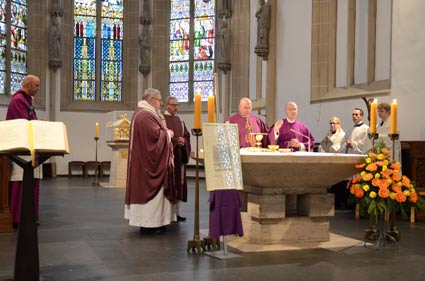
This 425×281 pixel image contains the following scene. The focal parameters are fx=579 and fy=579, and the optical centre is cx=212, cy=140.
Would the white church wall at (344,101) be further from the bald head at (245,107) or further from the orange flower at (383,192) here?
the orange flower at (383,192)

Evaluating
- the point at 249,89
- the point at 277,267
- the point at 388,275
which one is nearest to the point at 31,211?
the point at 277,267

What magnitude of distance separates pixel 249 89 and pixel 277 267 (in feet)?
46.4

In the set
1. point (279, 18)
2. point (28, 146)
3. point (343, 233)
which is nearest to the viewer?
point (28, 146)

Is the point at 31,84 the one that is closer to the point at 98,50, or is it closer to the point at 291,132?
the point at 291,132

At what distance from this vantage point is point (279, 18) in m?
16.4

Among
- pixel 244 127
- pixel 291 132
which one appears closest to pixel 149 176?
pixel 244 127

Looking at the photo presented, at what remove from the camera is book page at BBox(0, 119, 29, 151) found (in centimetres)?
439

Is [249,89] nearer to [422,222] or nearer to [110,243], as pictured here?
[422,222]

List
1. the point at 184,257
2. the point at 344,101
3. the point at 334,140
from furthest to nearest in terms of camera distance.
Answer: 1. the point at 344,101
2. the point at 334,140
3. the point at 184,257

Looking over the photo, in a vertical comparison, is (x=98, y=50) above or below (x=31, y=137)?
above

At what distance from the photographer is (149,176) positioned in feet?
25.1

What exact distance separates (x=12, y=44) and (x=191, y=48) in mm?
6430

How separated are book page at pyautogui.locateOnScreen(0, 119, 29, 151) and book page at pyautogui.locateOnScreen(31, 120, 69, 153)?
7cm

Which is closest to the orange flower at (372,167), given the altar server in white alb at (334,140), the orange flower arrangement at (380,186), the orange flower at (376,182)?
the orange flower arrangement at (380,186)
